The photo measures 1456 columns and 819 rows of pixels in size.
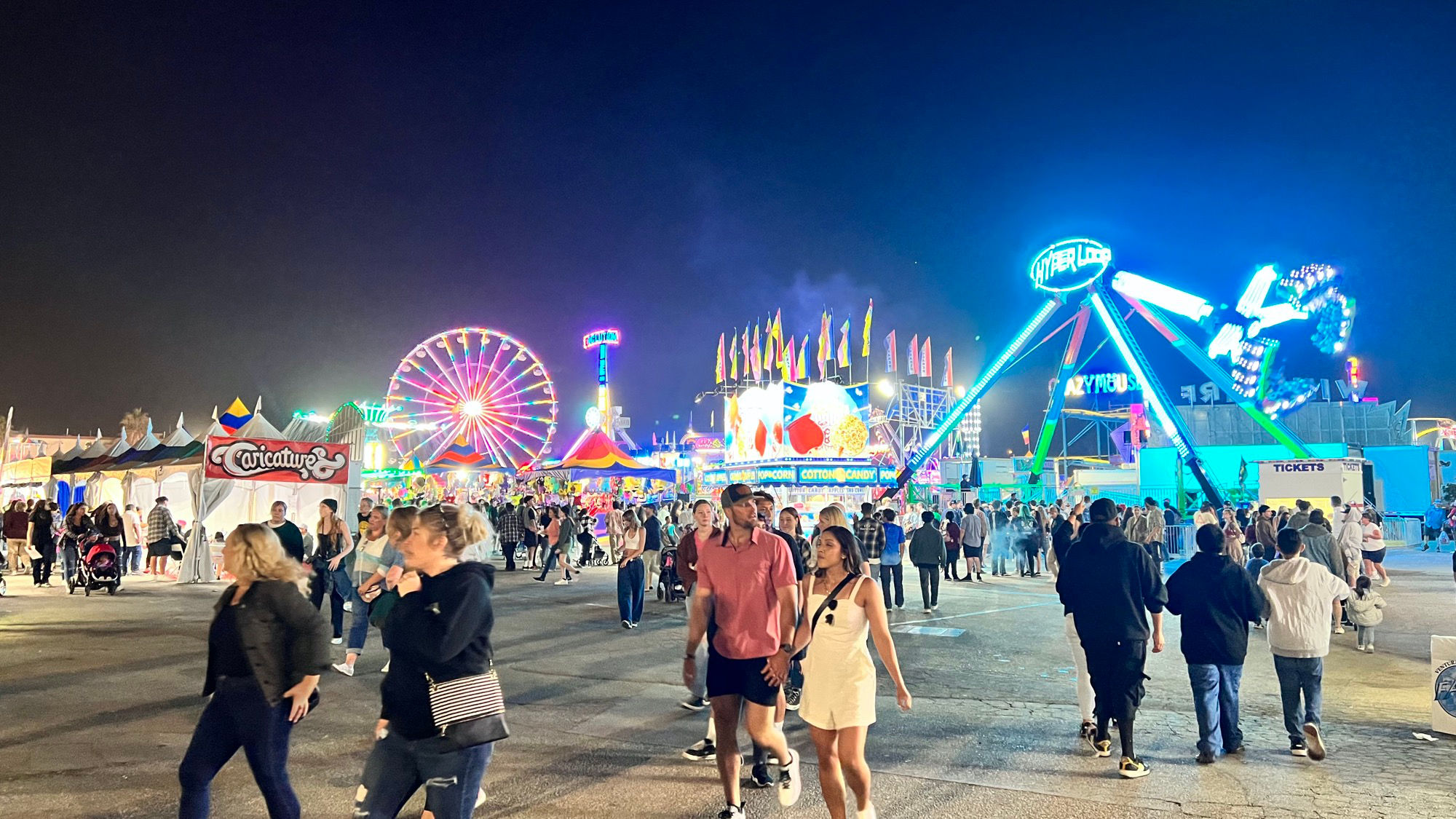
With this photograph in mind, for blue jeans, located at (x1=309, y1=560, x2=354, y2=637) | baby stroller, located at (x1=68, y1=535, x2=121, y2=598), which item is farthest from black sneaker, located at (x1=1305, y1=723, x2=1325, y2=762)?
baby stroller, located at (x1=68, y1=535, x2=121, y2=598)

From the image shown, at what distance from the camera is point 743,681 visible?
473 centimetres

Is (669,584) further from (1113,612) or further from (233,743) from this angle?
(233,743)

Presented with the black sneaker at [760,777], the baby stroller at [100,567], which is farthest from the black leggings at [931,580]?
the baby stroller at [100,567]

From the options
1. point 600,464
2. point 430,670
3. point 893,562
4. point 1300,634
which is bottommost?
point 893,562

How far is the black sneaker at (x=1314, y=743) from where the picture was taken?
5855 millimetres

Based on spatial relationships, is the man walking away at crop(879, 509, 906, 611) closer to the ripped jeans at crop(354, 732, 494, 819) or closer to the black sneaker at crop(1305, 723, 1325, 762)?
the black sneaker at crop(1305, 723, 1325, 762)

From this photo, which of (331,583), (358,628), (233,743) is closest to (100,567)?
(331,583)

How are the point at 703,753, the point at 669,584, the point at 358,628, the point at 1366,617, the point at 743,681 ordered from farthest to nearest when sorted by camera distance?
the point at 669,584
the point at 1366,617
the point at 358,628
the point at 703,753
the point at 743,681

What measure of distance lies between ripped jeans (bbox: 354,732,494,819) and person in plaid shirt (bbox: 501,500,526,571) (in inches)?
706

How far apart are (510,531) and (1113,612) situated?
16835 millimetres

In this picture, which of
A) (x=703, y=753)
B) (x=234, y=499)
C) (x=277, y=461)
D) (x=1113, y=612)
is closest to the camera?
(x=1113, y=612)

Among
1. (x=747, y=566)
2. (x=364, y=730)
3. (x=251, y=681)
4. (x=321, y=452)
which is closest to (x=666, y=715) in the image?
(x=364, y=730)

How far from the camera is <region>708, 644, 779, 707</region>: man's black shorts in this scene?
471 cm

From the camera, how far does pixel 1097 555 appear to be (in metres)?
5.93
